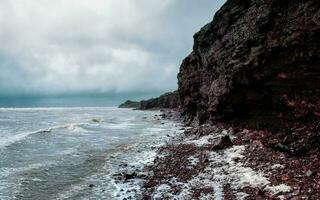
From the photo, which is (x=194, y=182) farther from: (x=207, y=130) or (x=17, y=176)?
(x=207, y=130)

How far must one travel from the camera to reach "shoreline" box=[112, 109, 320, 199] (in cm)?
1736

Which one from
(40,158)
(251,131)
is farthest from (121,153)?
(251,131)

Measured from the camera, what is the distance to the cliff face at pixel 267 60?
1077 inches

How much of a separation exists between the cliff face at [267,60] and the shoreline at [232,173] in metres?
3.98

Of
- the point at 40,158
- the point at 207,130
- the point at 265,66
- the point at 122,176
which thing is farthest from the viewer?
the point at 207,130

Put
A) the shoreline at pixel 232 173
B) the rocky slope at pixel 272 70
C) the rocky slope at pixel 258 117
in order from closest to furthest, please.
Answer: the shoreline at pixel 232 173 → the rocky slope at pixel 258 117 → the rocky slope at pixel 272 70

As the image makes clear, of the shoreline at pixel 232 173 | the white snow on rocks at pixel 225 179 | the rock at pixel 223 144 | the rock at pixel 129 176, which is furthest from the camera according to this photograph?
the rock at pixel 223 144

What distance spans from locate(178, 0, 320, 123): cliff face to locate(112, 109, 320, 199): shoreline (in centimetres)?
398

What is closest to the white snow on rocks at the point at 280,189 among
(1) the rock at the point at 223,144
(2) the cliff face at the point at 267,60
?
(1) the rock at the point at 223,144

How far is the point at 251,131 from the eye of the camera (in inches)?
1235

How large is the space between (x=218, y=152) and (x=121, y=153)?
12.1 meters

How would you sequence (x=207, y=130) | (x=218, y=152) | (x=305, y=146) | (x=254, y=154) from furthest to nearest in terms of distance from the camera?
(x=207, y=130), (x=218, y=152), (x=254, y=154), (x=305, y=146)

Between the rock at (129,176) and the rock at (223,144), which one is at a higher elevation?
the rock at (223,144)

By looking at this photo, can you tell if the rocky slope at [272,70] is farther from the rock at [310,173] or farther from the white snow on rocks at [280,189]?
the white snow on rocks at [280,189]
